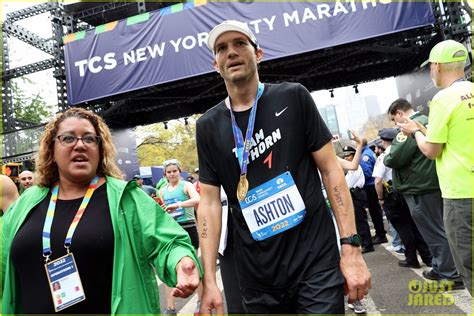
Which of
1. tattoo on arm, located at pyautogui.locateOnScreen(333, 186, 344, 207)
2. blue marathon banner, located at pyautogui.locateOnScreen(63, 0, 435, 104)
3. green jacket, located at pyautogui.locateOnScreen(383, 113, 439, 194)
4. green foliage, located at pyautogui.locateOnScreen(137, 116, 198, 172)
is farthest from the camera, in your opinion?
green foliage, located at pyautogui.locateOnScreen(137, 116, 198, 172)

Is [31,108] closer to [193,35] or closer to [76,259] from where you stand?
[193,35]

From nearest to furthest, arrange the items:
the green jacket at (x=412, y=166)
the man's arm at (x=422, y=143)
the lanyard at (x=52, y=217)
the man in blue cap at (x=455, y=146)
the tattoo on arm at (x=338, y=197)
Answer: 1. the lanyard at (x=52, y=217)
2. the tattoo on arm at (x=338, y=197)
3. the man in blue cap at (x=455, y=146)
4. the man's arm at (x=422, y=143)
5. the green jacket at (x=412, y=166)

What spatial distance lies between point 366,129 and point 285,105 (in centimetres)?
5887

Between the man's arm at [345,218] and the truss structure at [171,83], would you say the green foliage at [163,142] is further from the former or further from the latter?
the man's arm at [345,218]

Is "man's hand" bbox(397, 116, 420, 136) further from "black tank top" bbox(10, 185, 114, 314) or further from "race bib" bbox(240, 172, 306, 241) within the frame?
"black tank top" bbox(10, 185, 114, 314)

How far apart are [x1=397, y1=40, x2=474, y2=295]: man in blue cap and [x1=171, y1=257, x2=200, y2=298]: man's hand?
6.29 feet

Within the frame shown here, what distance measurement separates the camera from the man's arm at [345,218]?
1.63m

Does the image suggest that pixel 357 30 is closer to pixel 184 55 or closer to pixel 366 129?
pixel 184 55

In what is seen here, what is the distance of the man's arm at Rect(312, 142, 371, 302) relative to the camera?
1.63 meters

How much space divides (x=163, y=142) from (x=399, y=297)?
2919 centimetres

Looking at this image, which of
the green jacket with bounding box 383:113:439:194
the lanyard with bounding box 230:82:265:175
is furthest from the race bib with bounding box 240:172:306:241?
the green jacket with bounding box 383:113:439:194

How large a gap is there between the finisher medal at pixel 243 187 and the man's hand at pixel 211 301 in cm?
45

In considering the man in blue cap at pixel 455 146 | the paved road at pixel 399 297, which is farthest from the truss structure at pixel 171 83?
the man in blue cap at pixel 455 146

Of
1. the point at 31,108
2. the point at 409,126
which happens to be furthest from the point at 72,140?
the point at 31,108
